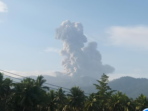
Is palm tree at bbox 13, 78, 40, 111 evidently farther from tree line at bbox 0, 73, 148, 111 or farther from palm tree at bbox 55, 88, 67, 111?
palm tree at bbox 55, 88, 67, 111

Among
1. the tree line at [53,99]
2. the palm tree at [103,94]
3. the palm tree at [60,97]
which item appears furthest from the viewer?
the palm tree at [103,94]

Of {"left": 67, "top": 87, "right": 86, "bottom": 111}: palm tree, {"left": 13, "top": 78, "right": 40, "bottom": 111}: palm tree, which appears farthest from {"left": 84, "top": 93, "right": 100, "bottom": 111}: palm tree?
{"left": 13, "top": 78, "right": 40, "bottom": 111}: palm tree

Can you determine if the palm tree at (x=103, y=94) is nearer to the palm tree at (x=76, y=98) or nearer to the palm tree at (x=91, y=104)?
the palm tree at (x=91, y=104)

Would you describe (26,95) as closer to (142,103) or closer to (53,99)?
(53,99)

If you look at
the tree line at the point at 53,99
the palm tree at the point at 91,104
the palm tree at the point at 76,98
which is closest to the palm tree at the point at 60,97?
the tree line at the point at 53,99

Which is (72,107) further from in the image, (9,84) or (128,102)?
(9,84)

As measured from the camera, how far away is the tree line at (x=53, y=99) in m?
48.0

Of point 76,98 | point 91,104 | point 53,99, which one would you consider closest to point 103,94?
point 91,104

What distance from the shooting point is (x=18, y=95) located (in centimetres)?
4850

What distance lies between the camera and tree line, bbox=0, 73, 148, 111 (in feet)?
157

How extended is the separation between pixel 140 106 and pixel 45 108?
27.4 meters

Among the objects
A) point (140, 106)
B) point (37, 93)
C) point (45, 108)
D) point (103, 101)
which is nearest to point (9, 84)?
point (37, 93)

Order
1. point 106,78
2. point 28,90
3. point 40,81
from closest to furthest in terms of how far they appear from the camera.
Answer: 1. point 28,90
2. point 40,81
3. point 106,78

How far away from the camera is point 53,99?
59.2m
